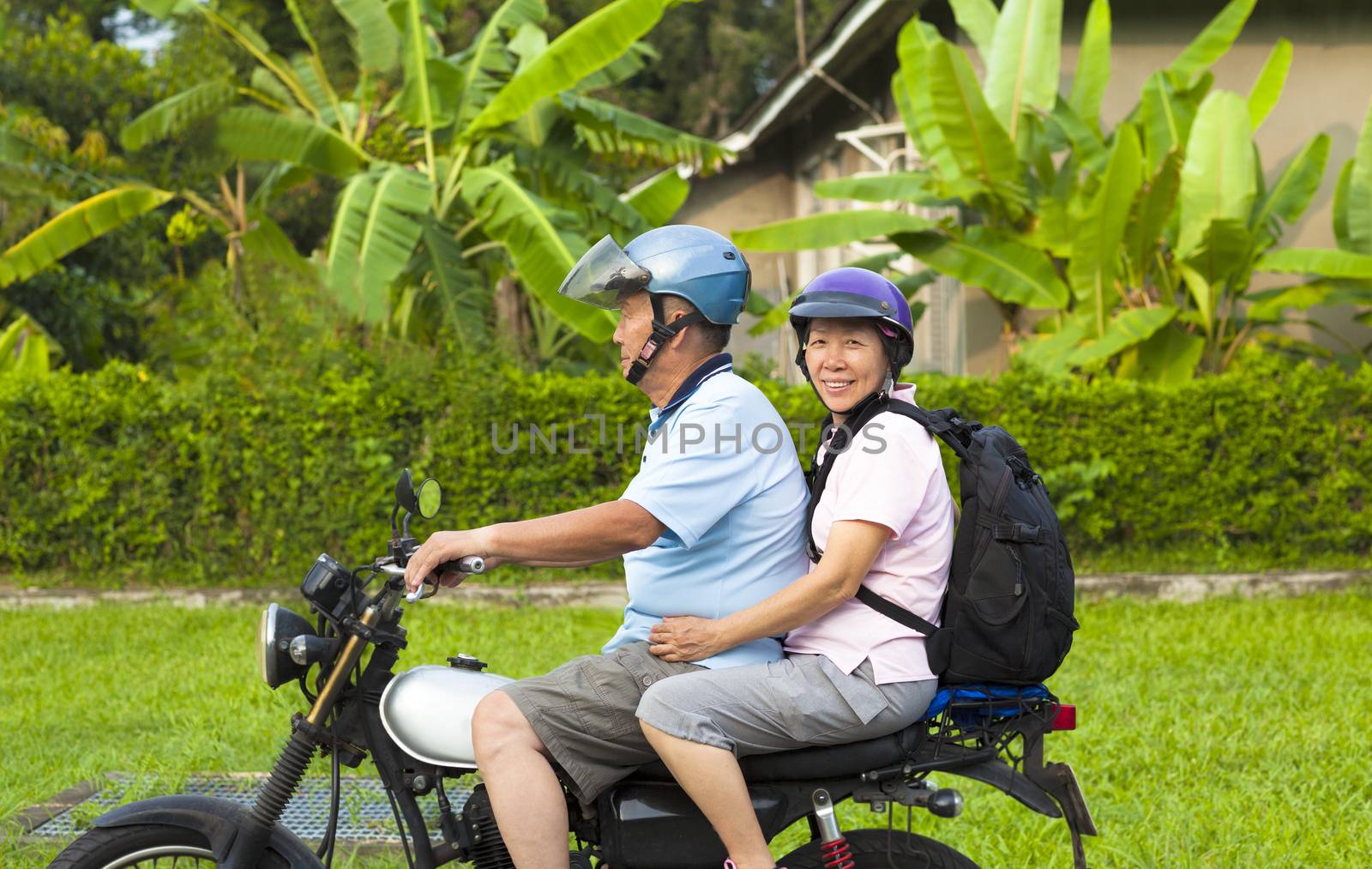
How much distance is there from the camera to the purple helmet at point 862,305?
2848 mm

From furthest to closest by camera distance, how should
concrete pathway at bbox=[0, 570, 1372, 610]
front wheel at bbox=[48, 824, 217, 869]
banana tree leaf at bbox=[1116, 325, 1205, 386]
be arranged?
1. banana tree leaf at bbox=[1116, 325, 1205, 386]
2. concrete pathway at bbox=[0, 570, 1372, 610]
3. front wheel at bbox=[48, 824, 217, 869]

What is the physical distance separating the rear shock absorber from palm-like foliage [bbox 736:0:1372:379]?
7.31m

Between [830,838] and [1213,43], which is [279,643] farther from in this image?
[1213,43]

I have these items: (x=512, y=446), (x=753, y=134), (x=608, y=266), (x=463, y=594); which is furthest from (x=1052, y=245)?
(x=608, y=266)

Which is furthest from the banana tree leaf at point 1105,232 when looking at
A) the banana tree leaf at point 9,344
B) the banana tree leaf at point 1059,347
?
the banana tree leaf at point 9,344

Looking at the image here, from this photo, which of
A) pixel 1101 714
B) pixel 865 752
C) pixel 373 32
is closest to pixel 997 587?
pixel 865 752

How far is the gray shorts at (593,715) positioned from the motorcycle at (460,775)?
9 centimetres

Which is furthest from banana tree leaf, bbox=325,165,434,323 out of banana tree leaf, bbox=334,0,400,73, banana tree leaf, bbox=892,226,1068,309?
banana tree leaf, bbox=892,226,1068,309

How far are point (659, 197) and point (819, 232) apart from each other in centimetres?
200

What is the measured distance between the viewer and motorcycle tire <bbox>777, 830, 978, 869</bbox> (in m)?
2.84

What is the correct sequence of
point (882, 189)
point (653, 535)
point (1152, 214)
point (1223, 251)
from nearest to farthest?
point (653, 535)
point (1223, 251)
point (1152, 214)
point (882, 189)

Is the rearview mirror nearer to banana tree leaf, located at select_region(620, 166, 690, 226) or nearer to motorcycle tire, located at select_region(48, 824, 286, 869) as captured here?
motorcycle tire, located at select_region(48, 824, 286, 869)

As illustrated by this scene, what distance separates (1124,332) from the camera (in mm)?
9422

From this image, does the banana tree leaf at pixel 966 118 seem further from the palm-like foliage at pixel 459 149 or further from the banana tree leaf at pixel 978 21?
the palm-like foliage at pixel 459 149
